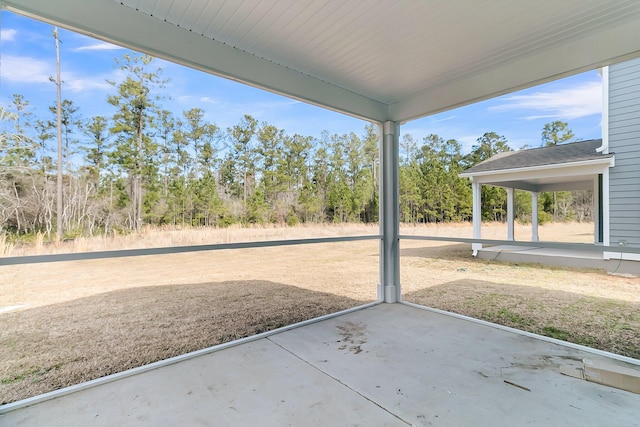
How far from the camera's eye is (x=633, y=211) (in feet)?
12.4

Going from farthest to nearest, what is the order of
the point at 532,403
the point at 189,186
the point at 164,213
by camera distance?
the point at 189,186, the point at 164,213, the point at 532,403

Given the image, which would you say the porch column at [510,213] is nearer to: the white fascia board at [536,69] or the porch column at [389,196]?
the porch column at [389,196]

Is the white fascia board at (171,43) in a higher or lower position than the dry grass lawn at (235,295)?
higher

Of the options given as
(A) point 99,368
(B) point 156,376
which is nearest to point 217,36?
(B) point 156,376

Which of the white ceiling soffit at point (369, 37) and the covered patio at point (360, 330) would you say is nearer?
the covered patio at point (360, 330)

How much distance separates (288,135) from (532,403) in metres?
4.06

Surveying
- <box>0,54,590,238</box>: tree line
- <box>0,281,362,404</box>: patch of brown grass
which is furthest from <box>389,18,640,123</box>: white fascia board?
<box>0,281,362,404</box>: patch of brown grass

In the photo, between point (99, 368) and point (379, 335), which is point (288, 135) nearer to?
point (379, 335)

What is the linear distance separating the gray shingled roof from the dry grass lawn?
992 millimetres

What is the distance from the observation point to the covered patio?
1716 millimetres

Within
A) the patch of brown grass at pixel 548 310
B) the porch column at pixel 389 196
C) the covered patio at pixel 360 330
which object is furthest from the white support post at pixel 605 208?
the porch column at pixel 389 196

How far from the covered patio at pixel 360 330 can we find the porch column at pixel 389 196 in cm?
86

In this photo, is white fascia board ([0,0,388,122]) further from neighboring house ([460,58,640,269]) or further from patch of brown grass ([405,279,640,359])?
neighboring house ([460,58,640,269])

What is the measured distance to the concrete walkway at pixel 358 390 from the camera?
1.64m
